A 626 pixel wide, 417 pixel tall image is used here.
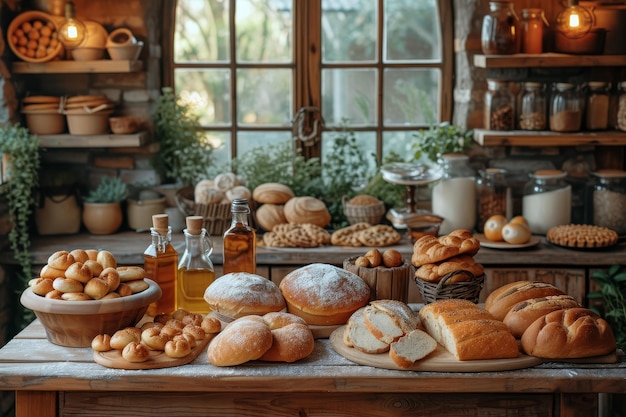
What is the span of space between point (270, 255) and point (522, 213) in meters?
1.36

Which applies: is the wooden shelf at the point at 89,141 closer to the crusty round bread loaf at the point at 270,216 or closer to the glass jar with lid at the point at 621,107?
the crusty round bread loaf at the point at 270,216

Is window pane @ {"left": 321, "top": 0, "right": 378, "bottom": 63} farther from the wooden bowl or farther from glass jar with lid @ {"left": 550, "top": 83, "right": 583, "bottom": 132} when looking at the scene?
the wooden bowl

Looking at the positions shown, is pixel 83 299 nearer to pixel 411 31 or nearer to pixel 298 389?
pixel 298 389

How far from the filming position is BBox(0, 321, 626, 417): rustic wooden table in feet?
7.30

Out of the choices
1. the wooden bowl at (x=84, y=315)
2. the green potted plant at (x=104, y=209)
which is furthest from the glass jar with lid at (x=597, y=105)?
the wooden bowl at (x=84, y=315)

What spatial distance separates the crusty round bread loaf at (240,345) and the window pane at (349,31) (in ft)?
8.56

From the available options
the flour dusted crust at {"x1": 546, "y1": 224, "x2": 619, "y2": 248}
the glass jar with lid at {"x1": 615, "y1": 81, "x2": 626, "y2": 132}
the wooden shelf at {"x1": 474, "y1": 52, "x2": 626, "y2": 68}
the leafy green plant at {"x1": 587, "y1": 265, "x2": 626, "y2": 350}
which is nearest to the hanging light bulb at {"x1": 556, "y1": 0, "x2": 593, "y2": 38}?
the wooden shelf at {"x1": 474, "y1": 52, "x2": 626, "y2": 68}

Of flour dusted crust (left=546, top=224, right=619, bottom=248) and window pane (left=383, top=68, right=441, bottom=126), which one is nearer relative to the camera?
flour dusted crust (left=546, top=224, right=619, bottom=248)

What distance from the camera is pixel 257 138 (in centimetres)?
472

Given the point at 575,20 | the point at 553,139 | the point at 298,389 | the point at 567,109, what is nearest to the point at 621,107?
the point at 567,109

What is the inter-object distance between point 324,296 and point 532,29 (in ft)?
7.50

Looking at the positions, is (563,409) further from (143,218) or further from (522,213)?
(143,218)

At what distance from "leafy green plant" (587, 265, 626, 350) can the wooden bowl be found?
221 centimetres

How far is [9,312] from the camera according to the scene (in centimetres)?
411
